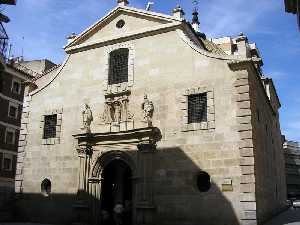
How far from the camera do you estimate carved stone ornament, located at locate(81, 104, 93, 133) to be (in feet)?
62.5

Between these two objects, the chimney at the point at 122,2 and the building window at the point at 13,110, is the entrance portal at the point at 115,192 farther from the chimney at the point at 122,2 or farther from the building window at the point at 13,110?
the building window at the point at 13,110

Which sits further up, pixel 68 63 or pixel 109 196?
pixel 68 63

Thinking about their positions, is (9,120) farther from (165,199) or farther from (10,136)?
(165,199)

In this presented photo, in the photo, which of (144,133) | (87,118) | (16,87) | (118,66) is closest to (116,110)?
(87,118)

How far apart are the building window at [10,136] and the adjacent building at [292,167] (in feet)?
127

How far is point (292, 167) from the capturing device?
6088 centimetres

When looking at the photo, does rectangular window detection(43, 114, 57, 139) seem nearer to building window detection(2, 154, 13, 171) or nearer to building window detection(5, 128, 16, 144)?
building window detection(2, 154, 13, 171)

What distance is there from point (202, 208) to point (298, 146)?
179 ft

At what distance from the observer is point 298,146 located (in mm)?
65500

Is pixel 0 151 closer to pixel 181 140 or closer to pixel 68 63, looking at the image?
pixel 68 63

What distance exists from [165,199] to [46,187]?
6.75m

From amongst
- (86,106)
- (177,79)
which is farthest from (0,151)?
(177,79)

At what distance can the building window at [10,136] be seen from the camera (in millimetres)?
37906

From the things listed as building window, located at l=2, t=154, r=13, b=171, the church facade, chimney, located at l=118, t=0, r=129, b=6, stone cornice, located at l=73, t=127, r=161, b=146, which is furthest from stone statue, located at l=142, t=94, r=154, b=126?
building window, located at l=2, t=154, r=13, b=171
